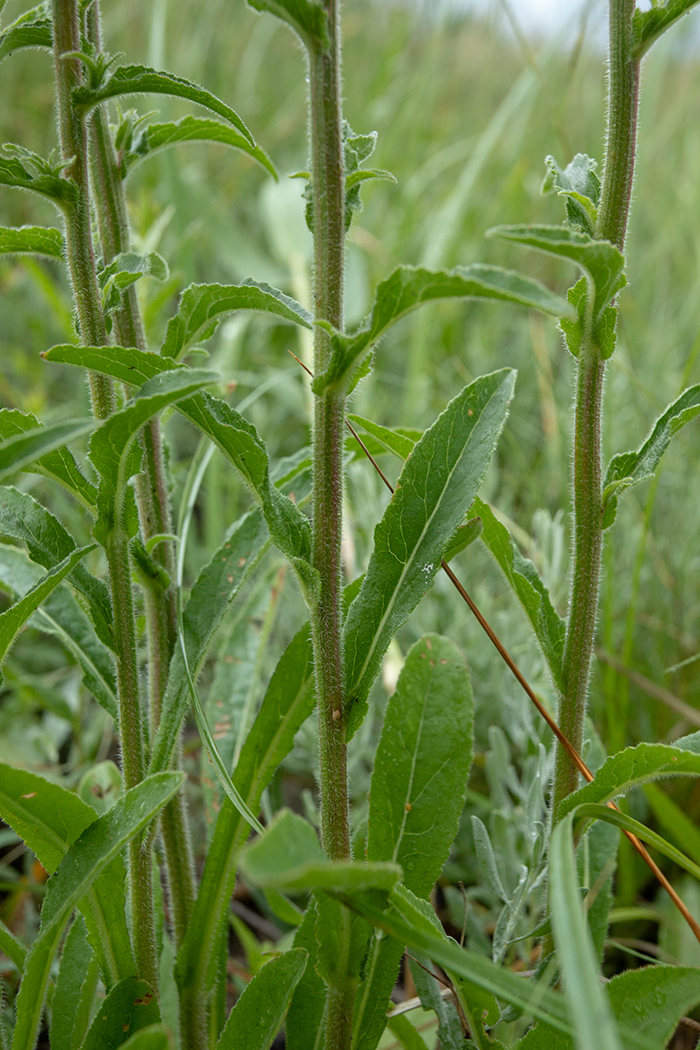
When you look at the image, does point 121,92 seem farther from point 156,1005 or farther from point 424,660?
point 156,1005

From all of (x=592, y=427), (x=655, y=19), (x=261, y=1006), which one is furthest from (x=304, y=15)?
(x=261, y=1006)

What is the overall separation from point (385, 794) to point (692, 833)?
0.52m

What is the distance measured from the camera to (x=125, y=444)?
0.79 metres

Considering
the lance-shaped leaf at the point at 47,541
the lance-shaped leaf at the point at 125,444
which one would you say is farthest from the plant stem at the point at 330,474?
the lance-shaped leaf at the point at 47,541

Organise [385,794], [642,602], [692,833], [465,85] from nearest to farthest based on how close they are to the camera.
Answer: [385,794], [692,833], [642,602], [465,85]

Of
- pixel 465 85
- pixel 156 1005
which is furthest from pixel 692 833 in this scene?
pixel 465 85

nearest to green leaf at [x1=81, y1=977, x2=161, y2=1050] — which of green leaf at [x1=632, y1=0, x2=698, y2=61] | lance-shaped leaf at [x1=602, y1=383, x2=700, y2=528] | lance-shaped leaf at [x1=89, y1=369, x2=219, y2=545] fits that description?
lance-shaped leaf at [x1=89, y1=369, x2=219, y2=545]

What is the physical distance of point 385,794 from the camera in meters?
0.98

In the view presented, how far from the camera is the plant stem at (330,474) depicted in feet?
2.42

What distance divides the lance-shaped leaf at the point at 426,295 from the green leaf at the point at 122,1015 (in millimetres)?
630

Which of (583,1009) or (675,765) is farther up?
(675,765)

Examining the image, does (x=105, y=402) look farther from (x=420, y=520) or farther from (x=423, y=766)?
(x=423, y=766)

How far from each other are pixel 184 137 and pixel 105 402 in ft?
1.11

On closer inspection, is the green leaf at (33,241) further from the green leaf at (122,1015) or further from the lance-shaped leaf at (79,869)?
the green leaf at (122,1015)
